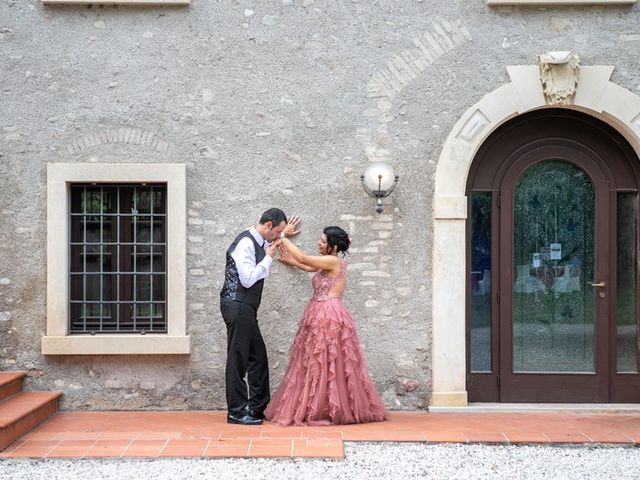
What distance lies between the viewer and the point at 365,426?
6.71m

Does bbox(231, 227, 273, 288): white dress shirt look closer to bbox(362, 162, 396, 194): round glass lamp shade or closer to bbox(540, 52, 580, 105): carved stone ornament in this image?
bbox(362, 162, 396, 194): round glass lamp shade

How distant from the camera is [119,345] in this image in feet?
24.0

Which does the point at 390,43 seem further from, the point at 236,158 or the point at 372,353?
the point at 372,353

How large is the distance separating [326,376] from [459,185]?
6.83ft

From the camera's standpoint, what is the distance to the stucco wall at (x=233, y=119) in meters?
7.39

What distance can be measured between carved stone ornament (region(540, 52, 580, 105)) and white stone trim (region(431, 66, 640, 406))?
7cm

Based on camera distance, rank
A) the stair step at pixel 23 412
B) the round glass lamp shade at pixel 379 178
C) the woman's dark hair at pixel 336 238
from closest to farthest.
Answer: the stair step at pixel 23 412 < the woman's dark hair at pixel 336 238 < the round glass lamp shade at pixel 379 178

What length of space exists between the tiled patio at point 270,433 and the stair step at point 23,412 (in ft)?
0.24

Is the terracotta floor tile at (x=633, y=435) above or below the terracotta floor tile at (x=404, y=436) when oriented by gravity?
below

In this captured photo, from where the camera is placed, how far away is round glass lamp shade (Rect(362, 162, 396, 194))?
7195 millimetres

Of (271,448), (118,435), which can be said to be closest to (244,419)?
(271,448)

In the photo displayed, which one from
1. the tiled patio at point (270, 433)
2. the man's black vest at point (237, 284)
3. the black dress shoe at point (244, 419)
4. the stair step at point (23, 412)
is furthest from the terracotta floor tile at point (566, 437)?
the stair step at point (23, 412)

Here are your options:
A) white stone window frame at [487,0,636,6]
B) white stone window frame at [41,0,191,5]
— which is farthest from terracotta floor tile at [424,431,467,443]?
white stone window frame at [41,0,191,5]

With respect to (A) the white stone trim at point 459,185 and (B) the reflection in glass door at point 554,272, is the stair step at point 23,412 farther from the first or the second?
(B) the reflection in glass door at point 554,272
